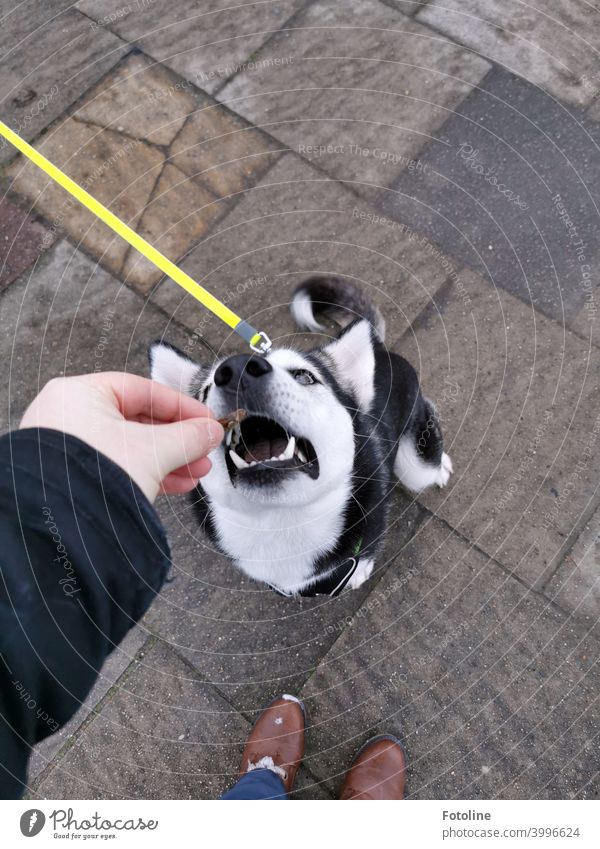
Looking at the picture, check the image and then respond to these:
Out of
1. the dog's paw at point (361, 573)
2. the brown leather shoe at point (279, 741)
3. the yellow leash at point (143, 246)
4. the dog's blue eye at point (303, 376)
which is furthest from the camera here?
→ the yellow leash at point (143, 246)

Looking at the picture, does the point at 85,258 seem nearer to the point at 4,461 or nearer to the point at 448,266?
the point at 448,266

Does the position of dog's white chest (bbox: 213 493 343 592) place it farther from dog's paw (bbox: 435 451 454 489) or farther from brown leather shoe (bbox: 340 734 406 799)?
brown leather shoe (bbox: 340 734 406 799)

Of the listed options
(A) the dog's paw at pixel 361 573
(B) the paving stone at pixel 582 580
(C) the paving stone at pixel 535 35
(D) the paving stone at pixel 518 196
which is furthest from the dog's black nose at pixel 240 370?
(C) the paving stone at pixel 535 35

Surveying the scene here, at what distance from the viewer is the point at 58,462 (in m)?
2.42

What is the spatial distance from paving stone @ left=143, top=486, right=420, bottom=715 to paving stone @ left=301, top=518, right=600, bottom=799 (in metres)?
0.14

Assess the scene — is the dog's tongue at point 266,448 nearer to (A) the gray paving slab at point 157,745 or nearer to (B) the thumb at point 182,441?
(B) the thumb at point 182,441

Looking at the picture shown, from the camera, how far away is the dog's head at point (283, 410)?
315 centimetres

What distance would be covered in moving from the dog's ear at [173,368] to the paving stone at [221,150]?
2960 mm

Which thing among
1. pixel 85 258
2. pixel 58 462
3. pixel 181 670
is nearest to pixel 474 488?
pixel 181 670

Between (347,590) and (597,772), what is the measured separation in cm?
217

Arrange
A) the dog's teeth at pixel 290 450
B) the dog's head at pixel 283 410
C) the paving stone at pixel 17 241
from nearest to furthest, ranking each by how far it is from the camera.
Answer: the dog's head at pixel 283 410, the dog's teeth at pixel 290 450, the paving stone at pixel 17 241

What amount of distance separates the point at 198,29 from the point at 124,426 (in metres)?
5.69


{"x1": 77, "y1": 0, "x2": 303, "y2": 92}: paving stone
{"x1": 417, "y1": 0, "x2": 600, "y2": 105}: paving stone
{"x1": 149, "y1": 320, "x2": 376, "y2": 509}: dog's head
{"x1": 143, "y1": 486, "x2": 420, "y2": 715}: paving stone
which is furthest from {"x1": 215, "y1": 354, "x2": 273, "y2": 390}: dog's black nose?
{"x1": 417, "y1": 0, "x2": 600, "y2": 105}: paving stone
